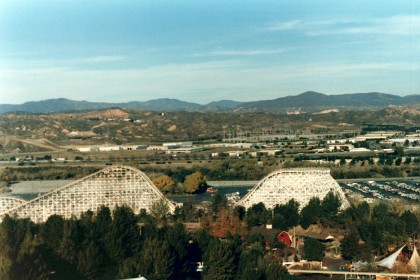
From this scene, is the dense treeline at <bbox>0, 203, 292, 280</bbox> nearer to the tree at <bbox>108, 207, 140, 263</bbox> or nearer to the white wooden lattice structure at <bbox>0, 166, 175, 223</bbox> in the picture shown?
the tree at <bbox>108, 207, 140, 263</bbox>

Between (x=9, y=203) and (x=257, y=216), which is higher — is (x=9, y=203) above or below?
above

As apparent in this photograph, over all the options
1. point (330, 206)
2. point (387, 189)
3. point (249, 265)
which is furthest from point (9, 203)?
point (387, 189)

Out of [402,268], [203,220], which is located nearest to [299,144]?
[203,220]

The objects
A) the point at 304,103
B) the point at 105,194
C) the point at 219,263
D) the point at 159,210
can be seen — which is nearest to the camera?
the point at 219,263

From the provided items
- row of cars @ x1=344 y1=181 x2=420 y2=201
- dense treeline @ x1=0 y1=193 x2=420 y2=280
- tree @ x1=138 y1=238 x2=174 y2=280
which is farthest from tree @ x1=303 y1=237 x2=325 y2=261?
row of cars @ x1=344 y1=181 x2=420 y2=201

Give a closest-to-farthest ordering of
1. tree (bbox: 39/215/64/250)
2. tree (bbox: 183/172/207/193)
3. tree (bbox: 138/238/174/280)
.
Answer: tree (bbox: 138/238/174/280)
tree (bbox: 39/215/64/250)
tree (bbox: 183/172/207/193)

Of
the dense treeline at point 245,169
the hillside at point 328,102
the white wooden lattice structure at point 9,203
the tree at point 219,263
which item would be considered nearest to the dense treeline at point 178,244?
the tree at point 219,263

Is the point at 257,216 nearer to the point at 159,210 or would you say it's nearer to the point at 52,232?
the point at 159,210
